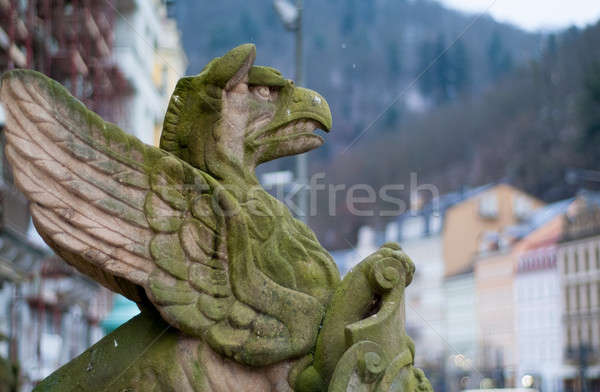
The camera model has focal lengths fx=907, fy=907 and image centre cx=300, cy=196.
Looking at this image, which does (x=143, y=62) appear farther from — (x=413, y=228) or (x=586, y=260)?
(x=413, y=228)

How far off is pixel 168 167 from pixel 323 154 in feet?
157

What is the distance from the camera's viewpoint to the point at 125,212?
14.3 ft

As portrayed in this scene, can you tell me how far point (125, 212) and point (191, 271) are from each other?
425 millimetres

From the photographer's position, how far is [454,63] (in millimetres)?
68188

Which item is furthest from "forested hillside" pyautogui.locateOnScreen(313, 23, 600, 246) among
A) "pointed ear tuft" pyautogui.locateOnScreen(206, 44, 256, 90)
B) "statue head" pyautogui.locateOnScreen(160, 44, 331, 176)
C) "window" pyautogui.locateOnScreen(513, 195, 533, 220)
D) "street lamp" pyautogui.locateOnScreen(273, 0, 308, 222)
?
"pointed ear tuft" pyautogui.locateOnScreen(206, 44, 256, 90)

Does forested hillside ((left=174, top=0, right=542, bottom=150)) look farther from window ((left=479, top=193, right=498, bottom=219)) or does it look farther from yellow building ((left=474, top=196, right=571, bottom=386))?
yellow building ((left=474, top=196, right=571, bottom=386))

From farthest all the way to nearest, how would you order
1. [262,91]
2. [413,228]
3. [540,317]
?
[413,228] → [540,317] → [262,91]

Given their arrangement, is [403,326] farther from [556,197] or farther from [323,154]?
[556,197]

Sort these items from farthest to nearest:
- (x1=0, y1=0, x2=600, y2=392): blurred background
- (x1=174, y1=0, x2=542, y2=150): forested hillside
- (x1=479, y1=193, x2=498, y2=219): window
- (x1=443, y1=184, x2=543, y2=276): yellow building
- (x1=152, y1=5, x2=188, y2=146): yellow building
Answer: (x1=479, y1=193, x2=498, y2=219): window
(x1=443, y1=184, x2=543, y2=276): yellow building
(x1=174, y1=0, x2=542, y2=150): forested hillside
(x1=152, y1=5, x2=188, y2=146): yellow building
(x1=0, y1=0, x2=600, y2=392): blurred background

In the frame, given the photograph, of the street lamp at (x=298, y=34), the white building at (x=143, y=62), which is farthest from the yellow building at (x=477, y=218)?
the street lamp at (x=298, y=34)

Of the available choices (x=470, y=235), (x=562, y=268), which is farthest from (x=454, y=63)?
(x=562, y=268)

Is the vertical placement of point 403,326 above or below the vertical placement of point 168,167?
below

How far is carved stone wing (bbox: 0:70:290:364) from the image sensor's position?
4211 millimetres

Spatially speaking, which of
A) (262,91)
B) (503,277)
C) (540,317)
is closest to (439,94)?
(503,277)
